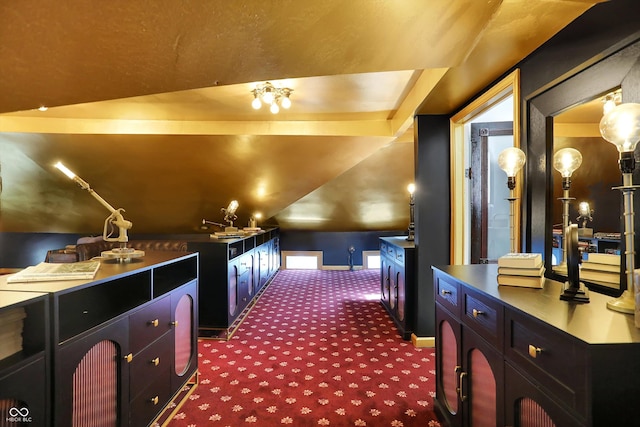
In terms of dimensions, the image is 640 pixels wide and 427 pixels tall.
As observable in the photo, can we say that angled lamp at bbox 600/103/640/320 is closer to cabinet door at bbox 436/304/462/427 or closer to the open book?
cabinet door at bbox 436/304/462/427

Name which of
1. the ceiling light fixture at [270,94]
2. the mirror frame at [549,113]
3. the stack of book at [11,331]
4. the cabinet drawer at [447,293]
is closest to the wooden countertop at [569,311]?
the cabinet drawer at [447,293]

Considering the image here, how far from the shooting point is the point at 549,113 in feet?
5.41

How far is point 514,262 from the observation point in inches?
56.2

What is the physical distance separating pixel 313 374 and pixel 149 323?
136 centimetres

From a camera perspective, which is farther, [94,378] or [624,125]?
[94,378]

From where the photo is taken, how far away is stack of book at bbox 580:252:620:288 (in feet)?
4.17

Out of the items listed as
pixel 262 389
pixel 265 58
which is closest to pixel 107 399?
pixel 262 389

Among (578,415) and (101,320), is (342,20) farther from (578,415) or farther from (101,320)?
(101,320)

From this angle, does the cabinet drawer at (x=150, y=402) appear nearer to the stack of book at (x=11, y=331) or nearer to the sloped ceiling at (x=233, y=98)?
the stack of book at (x=11, y=331)

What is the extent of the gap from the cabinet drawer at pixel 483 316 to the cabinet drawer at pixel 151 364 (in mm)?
1641

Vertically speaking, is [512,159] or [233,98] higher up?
[233,98]

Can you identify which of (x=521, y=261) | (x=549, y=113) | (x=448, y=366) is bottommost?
(x=448, y=366)

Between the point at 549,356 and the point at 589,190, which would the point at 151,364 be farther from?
the point at 589,190

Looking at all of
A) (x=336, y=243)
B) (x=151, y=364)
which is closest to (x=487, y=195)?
(x=151, y=364)
